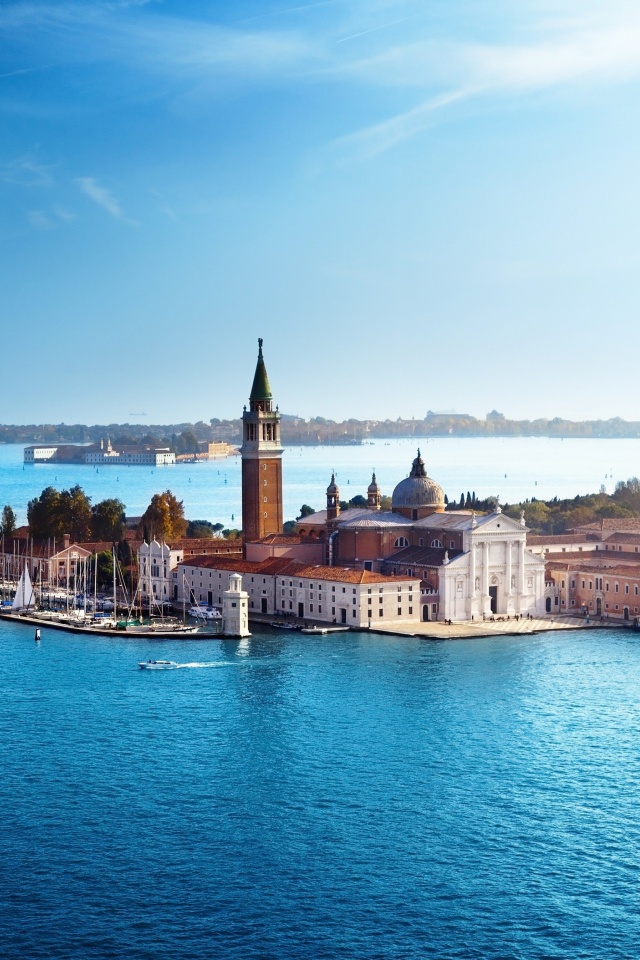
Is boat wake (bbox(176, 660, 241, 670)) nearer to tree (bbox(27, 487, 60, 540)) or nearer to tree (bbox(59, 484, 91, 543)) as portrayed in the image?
tree (bbox(27, 487, 60, 540))

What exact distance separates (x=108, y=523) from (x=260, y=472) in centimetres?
983

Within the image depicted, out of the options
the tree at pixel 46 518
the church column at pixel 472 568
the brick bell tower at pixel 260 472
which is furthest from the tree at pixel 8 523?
the church column at pixel 472 568

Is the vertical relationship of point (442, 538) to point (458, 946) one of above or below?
above

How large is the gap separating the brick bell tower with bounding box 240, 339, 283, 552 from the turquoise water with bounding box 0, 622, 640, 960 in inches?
405

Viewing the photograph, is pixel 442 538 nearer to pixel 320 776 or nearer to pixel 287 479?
pixel 320 776

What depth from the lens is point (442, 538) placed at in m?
32.4

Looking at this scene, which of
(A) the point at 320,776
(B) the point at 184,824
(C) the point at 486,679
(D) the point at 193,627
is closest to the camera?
(B) the point at 184,824

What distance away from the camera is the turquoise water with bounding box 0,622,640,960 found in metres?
13.3

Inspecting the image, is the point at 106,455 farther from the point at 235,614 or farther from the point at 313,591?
the point at 235,614

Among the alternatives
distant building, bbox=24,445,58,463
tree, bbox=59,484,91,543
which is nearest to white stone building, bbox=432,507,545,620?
tree, bbox=59,484,91,543

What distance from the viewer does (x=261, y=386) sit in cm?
3697

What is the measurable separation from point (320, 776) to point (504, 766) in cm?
239

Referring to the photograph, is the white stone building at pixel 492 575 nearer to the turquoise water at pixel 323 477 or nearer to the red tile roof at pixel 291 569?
the red tile roof at pixel 291 569

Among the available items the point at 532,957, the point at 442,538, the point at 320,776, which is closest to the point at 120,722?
the point at 320,776
